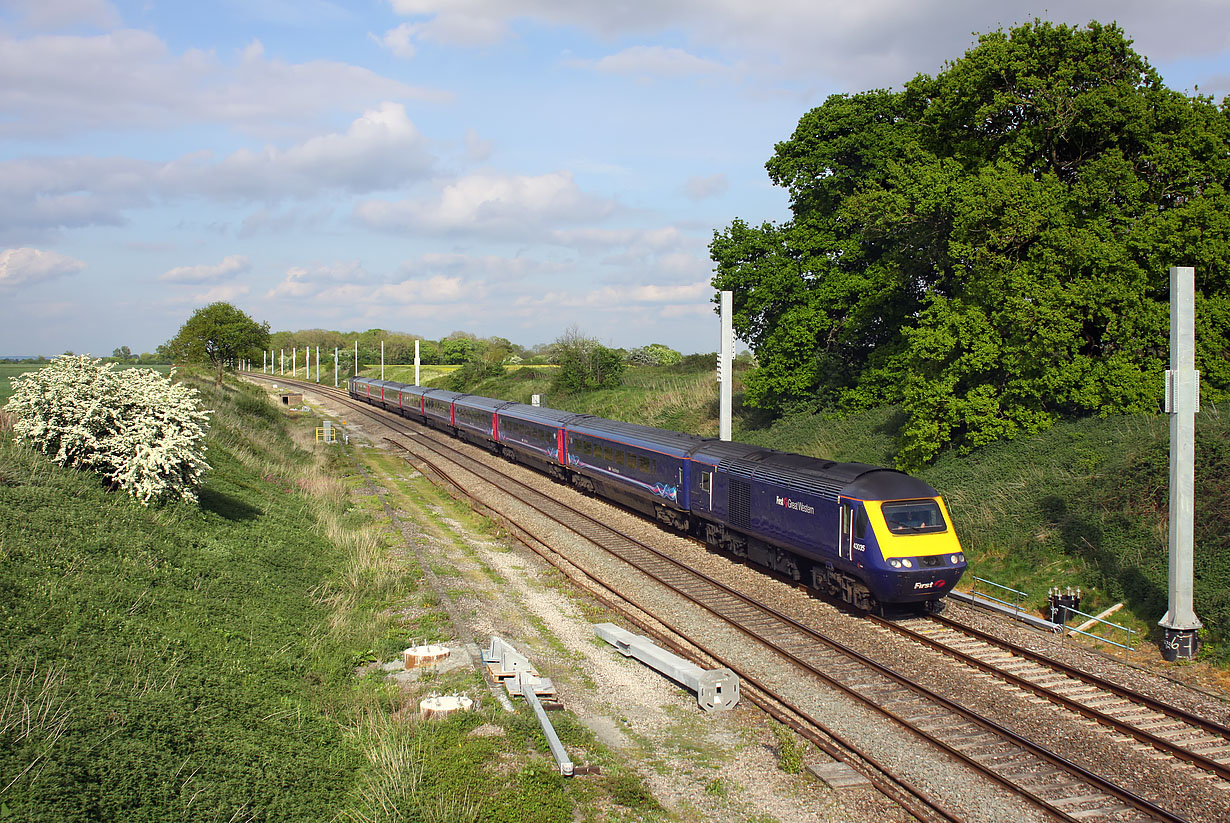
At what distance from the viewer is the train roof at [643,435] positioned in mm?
23641

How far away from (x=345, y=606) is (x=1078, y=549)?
15.6 meters

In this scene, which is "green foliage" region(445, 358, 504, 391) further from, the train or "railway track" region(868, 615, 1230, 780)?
"railway track" region(868, 615, 1230, 780)

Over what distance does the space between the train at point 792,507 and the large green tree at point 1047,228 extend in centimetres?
646

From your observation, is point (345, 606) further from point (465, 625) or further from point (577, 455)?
point (577, 455)

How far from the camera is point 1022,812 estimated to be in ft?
29.9

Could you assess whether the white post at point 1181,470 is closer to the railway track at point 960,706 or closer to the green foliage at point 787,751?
the railway track at point 960,706

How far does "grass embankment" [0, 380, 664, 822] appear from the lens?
770cm

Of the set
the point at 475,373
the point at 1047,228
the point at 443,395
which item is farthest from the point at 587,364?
the point at 1047,228

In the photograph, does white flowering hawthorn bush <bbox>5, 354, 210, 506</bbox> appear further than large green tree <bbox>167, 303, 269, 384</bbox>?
No

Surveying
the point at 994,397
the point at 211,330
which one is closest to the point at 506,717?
the point at 994,397

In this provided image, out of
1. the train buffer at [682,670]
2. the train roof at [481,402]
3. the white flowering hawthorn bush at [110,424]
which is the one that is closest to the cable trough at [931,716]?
the train buffer at [682,670]

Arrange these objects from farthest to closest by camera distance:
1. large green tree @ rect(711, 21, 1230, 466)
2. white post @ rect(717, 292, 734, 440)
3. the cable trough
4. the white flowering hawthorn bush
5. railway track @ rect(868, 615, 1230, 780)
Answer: white post @ rect(717, 292, 734, 440) < large green tree @ rect(711, 21, 1230, 466) < the white flowering hawthorn bush < railway track @ rect(868, 615, 1230, 780) < the cable trough

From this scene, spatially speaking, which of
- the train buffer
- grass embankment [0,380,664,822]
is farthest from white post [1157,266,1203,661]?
grass embankment [0,380,664,822]

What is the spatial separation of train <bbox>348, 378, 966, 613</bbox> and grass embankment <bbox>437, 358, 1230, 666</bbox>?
10.7ft
